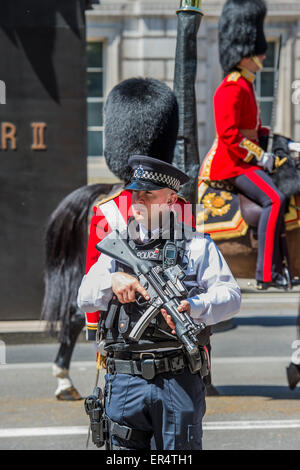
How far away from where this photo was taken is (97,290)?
319 centimetres

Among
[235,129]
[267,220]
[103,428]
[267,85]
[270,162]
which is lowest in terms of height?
[103,428]

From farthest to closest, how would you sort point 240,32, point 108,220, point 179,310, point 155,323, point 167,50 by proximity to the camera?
1. point 167,50
2. point 240,32
3. point 108,220
4. point 155,323
5. point 179,310

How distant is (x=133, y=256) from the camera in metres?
3.13

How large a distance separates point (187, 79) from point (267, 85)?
34.5 feet

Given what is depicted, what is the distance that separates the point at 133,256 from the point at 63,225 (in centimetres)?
332

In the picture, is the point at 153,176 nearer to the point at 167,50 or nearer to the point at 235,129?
the point at 235,129

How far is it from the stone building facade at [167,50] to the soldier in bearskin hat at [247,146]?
26.2ft

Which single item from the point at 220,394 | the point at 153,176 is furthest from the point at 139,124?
the point at 220,394

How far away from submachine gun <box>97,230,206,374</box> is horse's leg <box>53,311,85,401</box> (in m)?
3.16

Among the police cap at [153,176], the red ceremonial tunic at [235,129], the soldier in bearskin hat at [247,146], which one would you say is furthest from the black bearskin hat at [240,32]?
the police cap at [153,176]

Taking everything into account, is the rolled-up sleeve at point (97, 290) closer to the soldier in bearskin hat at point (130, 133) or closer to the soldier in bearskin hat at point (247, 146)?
the soldier in bearskin hat at point (130, 133)

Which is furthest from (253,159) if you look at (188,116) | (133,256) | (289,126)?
(289,126)

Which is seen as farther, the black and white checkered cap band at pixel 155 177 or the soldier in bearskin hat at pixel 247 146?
the soldier in bearskin hat at pixel 247 146

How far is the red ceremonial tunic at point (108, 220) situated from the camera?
3.63 m
